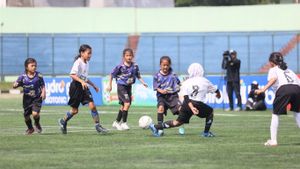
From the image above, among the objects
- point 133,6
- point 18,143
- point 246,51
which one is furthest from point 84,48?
point 133,6

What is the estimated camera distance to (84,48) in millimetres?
20141

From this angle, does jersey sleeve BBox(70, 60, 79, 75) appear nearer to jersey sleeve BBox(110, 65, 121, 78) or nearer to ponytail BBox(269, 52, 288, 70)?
jersey sleeve BBox(110, 65, 121, 78)

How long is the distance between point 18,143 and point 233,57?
18.4m

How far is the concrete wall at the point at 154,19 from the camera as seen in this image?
63.0m

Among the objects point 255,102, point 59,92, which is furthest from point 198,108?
point 59,92

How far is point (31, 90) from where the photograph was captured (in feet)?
65.7

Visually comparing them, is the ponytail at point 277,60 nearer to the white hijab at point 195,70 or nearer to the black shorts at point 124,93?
the white hijab at point 195,70

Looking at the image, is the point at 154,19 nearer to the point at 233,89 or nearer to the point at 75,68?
the point at 233,89

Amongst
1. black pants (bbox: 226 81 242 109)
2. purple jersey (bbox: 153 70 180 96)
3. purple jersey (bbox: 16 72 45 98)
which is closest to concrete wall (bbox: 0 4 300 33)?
black pants (bbox: 226 81 242 109)

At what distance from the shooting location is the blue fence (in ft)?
184

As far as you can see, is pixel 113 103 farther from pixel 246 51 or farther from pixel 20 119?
pixel 246 51

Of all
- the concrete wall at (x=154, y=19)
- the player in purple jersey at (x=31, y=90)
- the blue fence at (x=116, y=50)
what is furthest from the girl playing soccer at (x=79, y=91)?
the concrete wall at (x=154, y=19)

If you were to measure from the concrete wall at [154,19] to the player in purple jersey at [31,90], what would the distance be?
43.0 m

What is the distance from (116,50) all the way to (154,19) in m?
7.08
